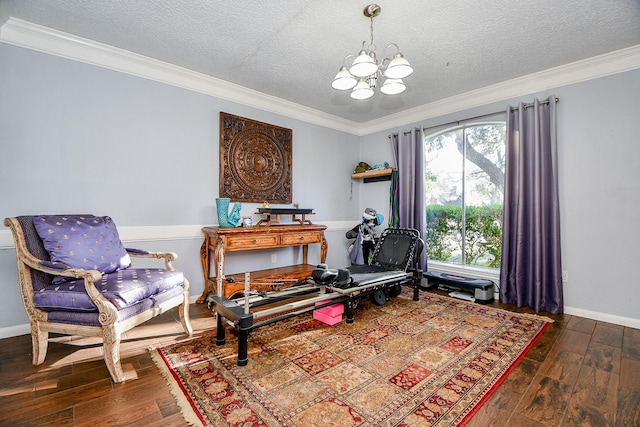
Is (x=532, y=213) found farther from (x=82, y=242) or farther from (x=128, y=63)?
(x=128, y=63)

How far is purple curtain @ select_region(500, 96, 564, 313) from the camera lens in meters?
3.13

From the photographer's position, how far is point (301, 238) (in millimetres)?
3830

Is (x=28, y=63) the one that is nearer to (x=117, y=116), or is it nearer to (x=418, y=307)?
(x=117, y=116)

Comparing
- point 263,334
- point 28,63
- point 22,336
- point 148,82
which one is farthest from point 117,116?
point 263,334

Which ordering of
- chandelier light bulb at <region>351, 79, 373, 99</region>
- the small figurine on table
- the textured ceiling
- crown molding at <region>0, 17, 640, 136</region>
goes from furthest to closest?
the small figurine on table
crown molding at <region>0, 17, 640, 136</region>
chandelier light bulb at <region>351, 79, 373, 99</region>
the textured ceiling

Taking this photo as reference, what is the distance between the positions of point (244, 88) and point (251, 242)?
6.64 feet

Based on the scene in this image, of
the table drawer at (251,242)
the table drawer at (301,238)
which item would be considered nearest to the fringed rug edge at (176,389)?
the table drawer at (251,242)

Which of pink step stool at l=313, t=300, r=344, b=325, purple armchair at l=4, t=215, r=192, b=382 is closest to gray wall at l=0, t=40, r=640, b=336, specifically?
purple armchair at l=4, t=215, r=192, b=382

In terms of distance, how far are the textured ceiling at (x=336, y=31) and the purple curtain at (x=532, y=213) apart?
2.07 feet

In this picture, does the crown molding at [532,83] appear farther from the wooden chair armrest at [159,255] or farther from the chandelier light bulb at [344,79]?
the wooden chair armrest at [159,255]

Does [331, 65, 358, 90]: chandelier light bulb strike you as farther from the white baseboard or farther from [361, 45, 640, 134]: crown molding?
the white baseboard

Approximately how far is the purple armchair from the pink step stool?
1188 mm

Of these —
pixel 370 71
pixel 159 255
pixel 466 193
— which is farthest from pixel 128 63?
pixel 466 193

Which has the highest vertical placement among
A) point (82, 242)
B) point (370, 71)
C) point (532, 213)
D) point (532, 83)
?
point (532, 83)
